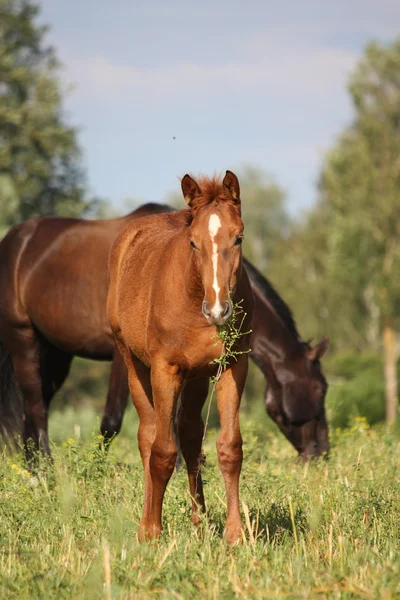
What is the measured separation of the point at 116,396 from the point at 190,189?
12.0ft

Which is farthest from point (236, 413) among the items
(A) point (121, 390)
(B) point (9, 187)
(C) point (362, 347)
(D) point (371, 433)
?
(C) point (362, 347)

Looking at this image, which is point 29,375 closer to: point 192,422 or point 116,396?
point 116,396

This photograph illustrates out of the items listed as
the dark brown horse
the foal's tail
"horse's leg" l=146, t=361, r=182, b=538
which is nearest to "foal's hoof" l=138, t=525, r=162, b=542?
"horse's leg" l=146, t=361, r=182, b=538

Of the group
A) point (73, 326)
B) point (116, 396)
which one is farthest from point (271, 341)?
point (73, 326)

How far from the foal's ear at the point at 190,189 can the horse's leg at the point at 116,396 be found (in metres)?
3.41

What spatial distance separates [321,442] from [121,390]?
2160mm

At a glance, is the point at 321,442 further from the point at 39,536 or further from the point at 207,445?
the point at 39,536

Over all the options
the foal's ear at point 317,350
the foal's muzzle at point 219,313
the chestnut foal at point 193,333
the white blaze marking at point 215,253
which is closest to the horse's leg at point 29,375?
the foal's ear at point 317,350

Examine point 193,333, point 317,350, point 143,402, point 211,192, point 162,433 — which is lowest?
point 162,433

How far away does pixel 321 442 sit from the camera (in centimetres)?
913

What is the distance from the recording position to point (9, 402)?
955 cm

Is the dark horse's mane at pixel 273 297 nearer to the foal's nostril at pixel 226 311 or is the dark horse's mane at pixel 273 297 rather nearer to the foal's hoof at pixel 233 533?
the foal's hoof at pixel 233 533

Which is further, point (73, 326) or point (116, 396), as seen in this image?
point (73, 326)

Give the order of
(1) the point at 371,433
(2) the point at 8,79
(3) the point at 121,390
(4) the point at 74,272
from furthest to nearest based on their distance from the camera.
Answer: (2) the point at 8,79 < (1) the point at 371,433 < (4) the point at 74,272 < (3) the point at 121,390
